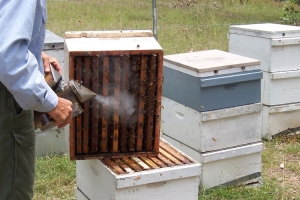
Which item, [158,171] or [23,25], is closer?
[23,25]

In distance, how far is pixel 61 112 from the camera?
209 centimetres

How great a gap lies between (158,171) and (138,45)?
25.5 inches

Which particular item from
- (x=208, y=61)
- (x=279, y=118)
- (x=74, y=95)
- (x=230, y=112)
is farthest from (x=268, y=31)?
(x=74, y=95)

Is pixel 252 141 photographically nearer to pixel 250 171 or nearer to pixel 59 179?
pixel 250 171

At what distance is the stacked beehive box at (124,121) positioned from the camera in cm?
252

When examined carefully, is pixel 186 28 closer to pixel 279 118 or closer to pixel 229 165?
pixel 279 118

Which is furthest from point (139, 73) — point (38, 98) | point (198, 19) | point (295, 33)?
point (198, 19)

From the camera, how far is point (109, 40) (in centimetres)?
271

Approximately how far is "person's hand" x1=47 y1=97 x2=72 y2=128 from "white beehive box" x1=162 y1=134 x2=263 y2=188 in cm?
141

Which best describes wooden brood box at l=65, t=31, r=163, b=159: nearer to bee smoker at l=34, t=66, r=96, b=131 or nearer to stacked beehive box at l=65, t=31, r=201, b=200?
stacked beehive box at l=65, t=31, r=201, b=200

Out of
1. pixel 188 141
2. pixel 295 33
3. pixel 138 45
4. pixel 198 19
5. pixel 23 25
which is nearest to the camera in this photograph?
pixel 23 25

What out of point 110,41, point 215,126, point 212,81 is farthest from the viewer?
point 215,126

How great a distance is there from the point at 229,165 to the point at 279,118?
119cm

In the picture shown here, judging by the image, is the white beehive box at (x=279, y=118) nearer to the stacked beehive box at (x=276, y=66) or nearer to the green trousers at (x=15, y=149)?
the stacked beehive box at (x=276, y=66)
